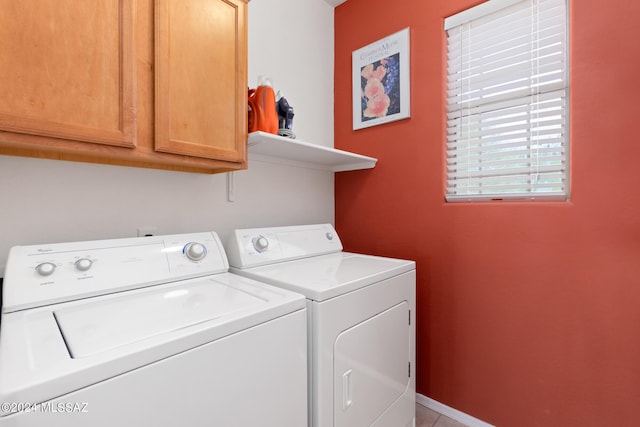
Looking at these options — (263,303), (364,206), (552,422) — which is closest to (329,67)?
(364,206)

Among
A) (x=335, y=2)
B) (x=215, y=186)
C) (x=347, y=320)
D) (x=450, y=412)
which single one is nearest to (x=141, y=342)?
(x=347, y=320)

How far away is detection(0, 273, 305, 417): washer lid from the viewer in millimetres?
573

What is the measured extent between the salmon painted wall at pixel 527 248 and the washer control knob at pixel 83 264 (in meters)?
1.64

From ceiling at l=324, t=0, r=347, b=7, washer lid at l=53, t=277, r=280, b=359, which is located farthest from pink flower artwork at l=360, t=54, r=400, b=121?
washer lid at l=53, t=277, r=280, b=359

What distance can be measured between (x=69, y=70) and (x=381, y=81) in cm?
175

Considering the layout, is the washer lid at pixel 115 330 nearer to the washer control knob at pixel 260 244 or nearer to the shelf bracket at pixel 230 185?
the washer control knob at pixel 260 244

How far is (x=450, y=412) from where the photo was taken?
5.92 feet

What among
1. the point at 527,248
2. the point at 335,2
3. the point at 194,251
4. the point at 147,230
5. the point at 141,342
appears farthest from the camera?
the point at 335,2

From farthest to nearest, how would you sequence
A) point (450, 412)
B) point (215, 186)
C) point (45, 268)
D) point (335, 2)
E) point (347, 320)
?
point (335, 2) → point (450, 412) → point (215, 186) → point (347, 320) → point (45, 268)

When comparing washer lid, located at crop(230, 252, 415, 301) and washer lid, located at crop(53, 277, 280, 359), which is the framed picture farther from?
washer lid, located at crop(53, 277, 280, 359)

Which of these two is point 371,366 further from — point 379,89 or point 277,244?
point 379,89

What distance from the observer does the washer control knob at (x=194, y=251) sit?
4.32 ft

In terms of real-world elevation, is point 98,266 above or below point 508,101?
below

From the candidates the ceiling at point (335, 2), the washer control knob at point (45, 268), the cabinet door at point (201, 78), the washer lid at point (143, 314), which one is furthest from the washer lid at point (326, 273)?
the ceiling at point (335, 2)
